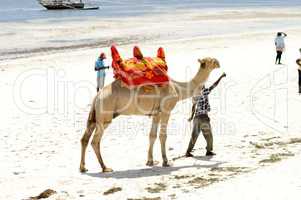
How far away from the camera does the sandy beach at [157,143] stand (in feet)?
33.2

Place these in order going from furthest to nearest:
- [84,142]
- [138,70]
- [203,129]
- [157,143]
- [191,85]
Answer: [157,143] < [203,129] < [191,85] < [84,142] < [138,70]

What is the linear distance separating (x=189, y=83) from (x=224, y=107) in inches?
240

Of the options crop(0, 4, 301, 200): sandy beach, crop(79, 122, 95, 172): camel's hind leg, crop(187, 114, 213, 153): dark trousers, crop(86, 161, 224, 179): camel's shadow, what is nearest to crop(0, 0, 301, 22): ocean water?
crop(0, 4, 301, 200): sandy beach

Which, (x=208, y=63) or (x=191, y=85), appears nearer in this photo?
(x=208, y=63)

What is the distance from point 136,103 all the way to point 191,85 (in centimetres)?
118

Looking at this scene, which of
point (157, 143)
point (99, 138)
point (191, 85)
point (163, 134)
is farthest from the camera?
point (157, 143)

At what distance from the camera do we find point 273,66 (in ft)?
89.0

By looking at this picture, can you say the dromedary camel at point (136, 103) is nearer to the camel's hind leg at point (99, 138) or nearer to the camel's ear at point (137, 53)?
the camel's hind leg at point (99, 138)

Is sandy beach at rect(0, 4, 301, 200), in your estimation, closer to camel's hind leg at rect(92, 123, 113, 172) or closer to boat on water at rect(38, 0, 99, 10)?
camel's hind leg at rect(92, 123, 113, 172)

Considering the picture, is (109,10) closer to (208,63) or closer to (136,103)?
(208,63)

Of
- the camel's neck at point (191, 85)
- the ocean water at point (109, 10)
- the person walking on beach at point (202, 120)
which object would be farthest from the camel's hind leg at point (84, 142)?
the ocean water at point (109, 10)

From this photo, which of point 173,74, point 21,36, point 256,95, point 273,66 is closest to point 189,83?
point 256,95

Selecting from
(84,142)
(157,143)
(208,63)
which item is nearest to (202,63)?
(208,63)

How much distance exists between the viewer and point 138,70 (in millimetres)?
11562
